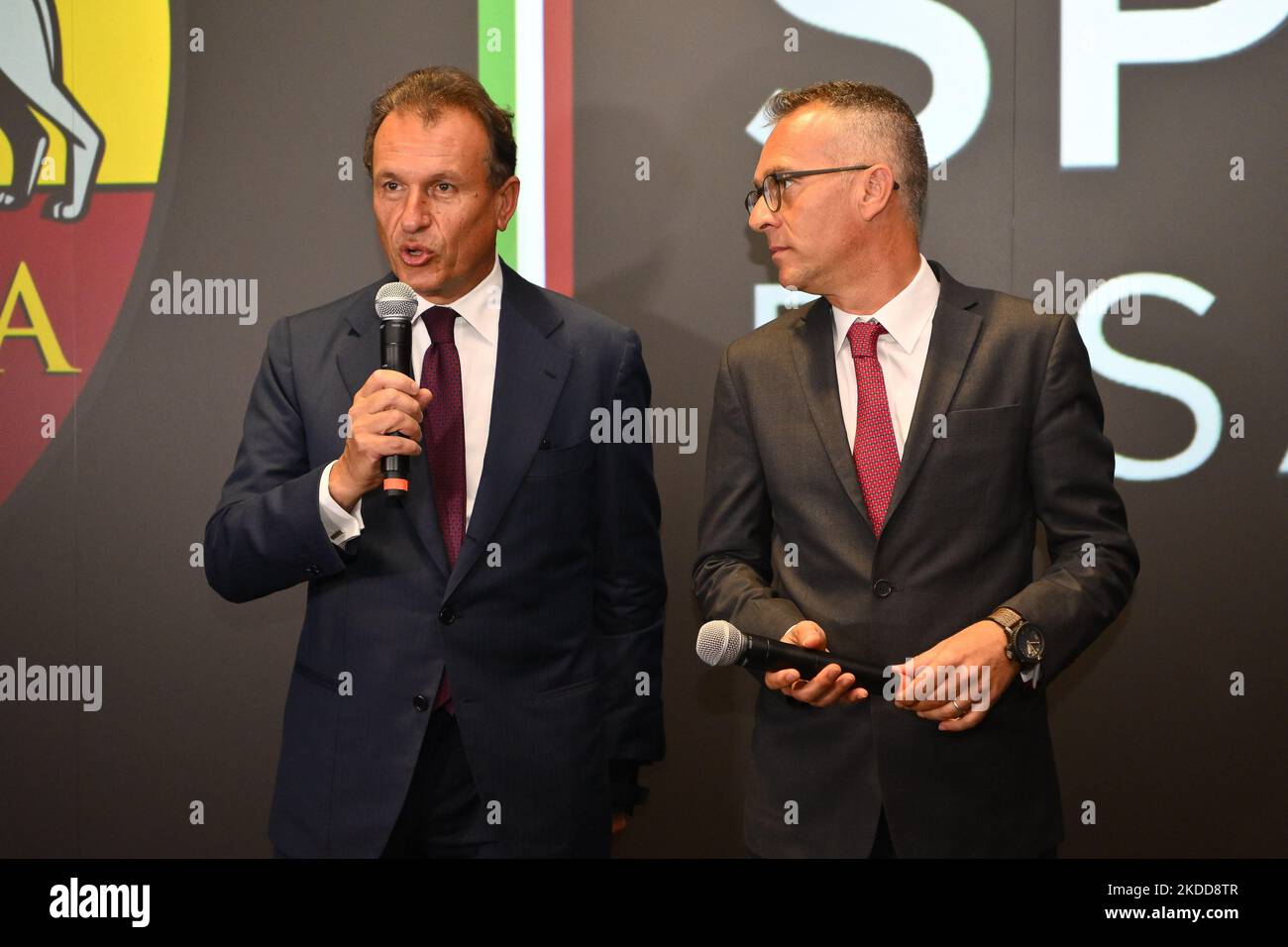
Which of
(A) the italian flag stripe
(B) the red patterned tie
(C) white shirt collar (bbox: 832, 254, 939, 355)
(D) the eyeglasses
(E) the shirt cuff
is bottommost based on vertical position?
(E) the shirt cuff

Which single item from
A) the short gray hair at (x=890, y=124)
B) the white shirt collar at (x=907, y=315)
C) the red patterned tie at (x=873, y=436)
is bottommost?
the red patterned tie at (x=873, y=436)

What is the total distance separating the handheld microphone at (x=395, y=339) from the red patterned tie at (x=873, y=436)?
85cm

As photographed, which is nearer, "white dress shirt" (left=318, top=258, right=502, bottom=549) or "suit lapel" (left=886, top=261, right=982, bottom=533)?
"suit lapel" (left=886, top=261, right=982, bottom=533)

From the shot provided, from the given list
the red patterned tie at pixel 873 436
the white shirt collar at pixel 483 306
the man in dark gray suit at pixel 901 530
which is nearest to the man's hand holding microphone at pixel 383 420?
the white shirt collar at pixel 483 306

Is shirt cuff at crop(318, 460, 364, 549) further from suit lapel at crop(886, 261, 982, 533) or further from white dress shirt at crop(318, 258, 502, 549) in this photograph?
suit lapel at crop(886, 261, 982, 533)

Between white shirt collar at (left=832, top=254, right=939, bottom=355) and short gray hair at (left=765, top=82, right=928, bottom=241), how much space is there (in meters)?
0.13

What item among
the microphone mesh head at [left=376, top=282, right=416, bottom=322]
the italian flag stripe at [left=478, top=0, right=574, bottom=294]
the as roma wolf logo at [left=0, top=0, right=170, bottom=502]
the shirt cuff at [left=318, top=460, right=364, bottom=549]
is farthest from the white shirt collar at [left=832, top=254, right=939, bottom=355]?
the as roma wolf logo at [left=0, top=0, right=170, bottom=502]

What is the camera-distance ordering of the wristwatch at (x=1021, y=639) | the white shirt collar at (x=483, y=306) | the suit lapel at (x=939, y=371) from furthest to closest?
the white shirt collar at (x=483, y=306)
the suit lapel at (x=939, y=371)
the wristwatch at (x=1021, y=639)

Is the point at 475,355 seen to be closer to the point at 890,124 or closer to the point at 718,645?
the point at 718,645

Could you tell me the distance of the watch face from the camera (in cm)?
222

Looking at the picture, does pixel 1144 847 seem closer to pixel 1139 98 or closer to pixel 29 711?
pixel 1139 98

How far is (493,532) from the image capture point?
7.82 feet

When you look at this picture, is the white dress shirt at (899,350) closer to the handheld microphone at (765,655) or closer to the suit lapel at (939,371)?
the suit lapel at (939,371)

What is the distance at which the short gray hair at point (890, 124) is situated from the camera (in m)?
2.56
